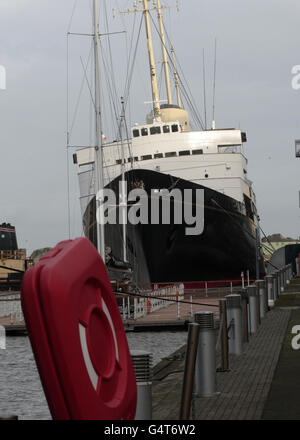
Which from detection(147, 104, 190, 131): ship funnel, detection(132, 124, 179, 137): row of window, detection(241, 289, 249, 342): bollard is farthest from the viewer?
detection(147, 104, 190, 131): ship funnel

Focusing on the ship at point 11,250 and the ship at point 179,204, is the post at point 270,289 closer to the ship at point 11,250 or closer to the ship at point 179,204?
the ship at point 179,204

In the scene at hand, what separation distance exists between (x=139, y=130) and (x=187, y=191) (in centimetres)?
947

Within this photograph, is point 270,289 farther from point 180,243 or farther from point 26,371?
point 180,243

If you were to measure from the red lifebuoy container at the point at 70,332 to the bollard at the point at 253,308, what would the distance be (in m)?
11.1

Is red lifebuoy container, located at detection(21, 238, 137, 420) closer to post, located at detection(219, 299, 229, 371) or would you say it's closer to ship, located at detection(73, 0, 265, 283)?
post, located at detection(219, 299, 229, 371)

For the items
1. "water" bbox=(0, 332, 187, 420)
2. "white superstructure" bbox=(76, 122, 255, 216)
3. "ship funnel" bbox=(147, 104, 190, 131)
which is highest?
"ship funnel" bbox=(147, 104, 190, 131)

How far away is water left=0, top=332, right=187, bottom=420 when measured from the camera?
1311 cm

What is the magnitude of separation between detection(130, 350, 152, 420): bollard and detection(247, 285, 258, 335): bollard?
1002 centimetres

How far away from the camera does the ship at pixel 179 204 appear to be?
41.5 m

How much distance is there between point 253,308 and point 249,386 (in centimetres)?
694

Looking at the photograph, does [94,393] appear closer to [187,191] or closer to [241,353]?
[241,353]

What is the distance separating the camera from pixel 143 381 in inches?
257

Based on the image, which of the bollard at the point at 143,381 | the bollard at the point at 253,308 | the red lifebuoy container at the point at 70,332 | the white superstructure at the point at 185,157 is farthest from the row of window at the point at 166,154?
the red lifebuoy container at the point at 70,332

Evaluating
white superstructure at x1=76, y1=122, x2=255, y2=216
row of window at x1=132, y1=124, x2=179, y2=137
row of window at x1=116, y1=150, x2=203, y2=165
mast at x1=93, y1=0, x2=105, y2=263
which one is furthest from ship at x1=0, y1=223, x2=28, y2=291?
mast at x1=93, y1=0, x2=105, y2=263
